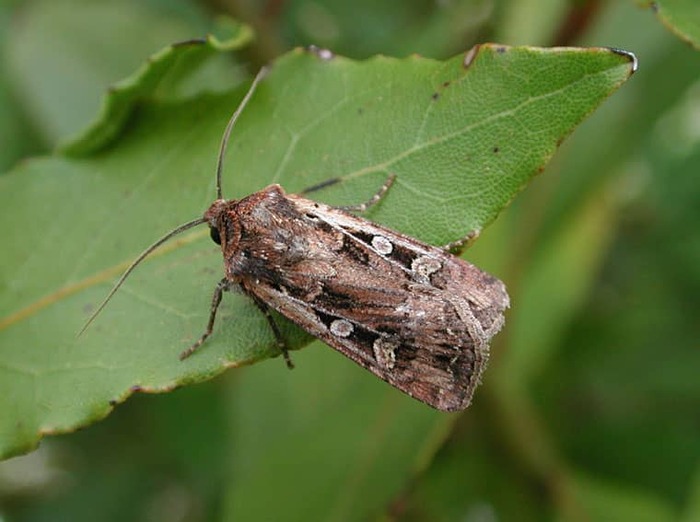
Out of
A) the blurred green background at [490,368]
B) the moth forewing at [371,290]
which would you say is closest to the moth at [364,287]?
the moth forewing at [371,290]

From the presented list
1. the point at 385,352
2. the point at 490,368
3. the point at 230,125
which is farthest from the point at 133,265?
the point at 490,368

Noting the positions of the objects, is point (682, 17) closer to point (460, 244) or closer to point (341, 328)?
point (460, 244)

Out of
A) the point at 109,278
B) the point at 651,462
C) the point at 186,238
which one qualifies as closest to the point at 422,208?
the point at 186,238

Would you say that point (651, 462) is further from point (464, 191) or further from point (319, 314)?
point (464, 191)

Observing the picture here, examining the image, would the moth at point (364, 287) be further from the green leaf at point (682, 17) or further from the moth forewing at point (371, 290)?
the green leaf at point (682, 17)

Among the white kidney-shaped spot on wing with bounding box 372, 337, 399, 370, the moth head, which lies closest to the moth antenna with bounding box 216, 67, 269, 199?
the moth head

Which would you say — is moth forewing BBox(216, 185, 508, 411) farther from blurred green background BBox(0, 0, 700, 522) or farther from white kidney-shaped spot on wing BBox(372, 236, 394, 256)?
blurred green background BBox(0, 0, 700, 522)
